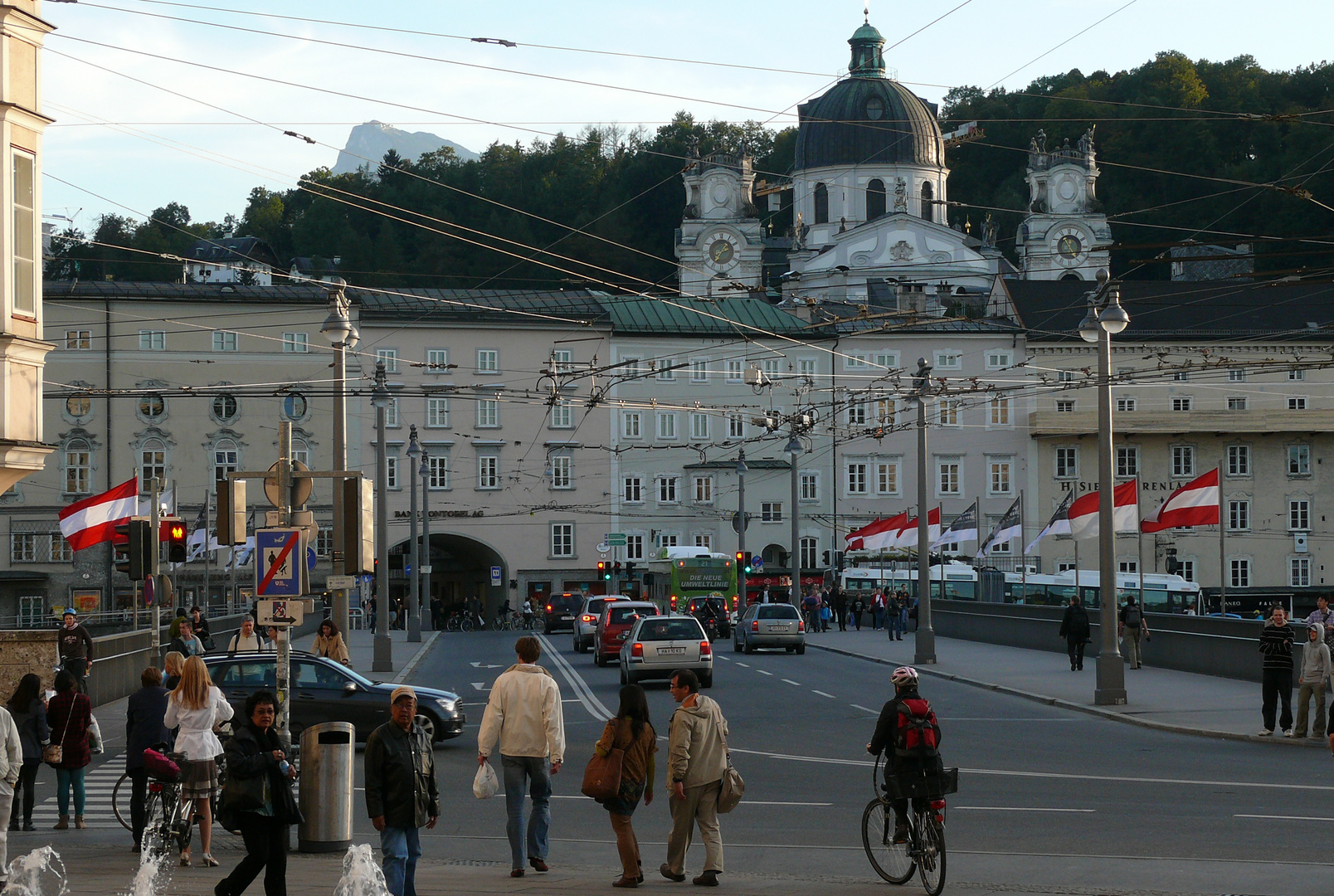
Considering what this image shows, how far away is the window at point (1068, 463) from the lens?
85.2 metres

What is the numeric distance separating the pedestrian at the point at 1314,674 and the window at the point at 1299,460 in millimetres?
66223

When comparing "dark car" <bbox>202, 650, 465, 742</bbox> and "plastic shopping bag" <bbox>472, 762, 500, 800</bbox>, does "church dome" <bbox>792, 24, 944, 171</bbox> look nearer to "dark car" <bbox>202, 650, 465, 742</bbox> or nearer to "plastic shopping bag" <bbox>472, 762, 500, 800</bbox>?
"dark car" <bbox>202, 650, 465, 742</bbox>

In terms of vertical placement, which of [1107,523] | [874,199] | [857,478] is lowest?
[1107,523]

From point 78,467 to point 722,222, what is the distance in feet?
166

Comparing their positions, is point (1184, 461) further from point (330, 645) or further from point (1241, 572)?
point (330, 645)

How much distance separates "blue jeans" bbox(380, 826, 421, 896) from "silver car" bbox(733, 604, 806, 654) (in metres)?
34.1

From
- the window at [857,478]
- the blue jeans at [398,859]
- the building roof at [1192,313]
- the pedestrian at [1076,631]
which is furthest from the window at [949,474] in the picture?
the blue jeans at [398,859]

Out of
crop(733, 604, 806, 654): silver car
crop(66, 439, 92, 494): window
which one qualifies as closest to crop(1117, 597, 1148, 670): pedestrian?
crop(733, 604, 806, 654): silver car

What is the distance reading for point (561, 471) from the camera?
81.5 metres

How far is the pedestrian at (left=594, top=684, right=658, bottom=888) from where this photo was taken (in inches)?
465

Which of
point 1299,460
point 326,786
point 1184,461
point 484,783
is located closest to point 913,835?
point 484,783

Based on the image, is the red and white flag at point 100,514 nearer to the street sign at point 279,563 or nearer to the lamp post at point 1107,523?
the lamp post at point 1107,523

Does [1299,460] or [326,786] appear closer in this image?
[326,786]

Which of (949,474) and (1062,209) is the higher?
(1062,209)
